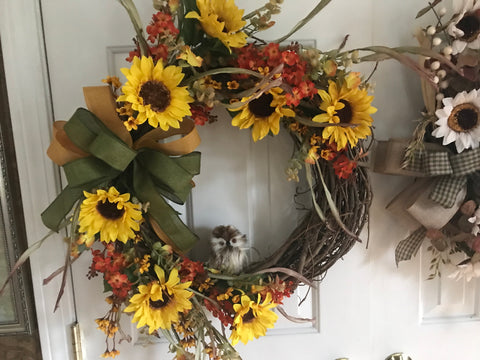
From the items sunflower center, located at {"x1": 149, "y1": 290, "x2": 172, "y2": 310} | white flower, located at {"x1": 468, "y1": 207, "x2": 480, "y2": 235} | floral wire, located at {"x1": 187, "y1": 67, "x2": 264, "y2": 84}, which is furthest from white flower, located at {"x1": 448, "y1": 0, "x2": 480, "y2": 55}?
sunflower center, located at {"x1": 149, "y1": 290, "x2": 172, "y2": 310}

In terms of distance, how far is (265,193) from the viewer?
1.14m

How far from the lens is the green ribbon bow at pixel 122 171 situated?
0.84 metres

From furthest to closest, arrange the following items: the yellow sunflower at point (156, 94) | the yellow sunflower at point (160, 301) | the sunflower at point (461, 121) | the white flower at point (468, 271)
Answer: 1. the white flower at point (468, 271)
2. the sunflower at point (461, 121)
3. the yellow sunflower at point (160, 301)
4. the yellow sunflower at point (156, 94)

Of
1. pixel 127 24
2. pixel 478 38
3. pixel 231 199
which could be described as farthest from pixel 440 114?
pixel 127 24

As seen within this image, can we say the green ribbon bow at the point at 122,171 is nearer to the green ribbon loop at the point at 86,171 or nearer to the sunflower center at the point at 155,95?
the green ribbon loop at the point at 86,171

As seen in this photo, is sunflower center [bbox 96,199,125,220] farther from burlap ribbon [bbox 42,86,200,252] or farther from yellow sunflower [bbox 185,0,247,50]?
yellow sunflower [bbox 185,0,247,50]

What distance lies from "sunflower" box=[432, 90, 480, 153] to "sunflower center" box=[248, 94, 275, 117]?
41 centimetres

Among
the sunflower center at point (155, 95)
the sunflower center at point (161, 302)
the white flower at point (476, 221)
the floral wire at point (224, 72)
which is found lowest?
the sunflower center at point (161, 302)

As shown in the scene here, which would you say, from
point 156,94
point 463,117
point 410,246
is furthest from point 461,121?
point 156,94

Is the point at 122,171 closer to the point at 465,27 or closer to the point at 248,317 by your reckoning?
the point at 248,317

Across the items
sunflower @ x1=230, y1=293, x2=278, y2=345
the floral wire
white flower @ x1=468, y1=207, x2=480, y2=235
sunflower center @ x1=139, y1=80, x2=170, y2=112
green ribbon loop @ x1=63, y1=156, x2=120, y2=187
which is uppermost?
the floral wire

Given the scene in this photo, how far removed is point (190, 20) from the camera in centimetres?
88

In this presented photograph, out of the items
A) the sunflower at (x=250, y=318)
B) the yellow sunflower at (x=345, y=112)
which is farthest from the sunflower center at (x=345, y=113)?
the sunflower at (x=250, y=318)

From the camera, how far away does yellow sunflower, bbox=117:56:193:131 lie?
0.78 m
